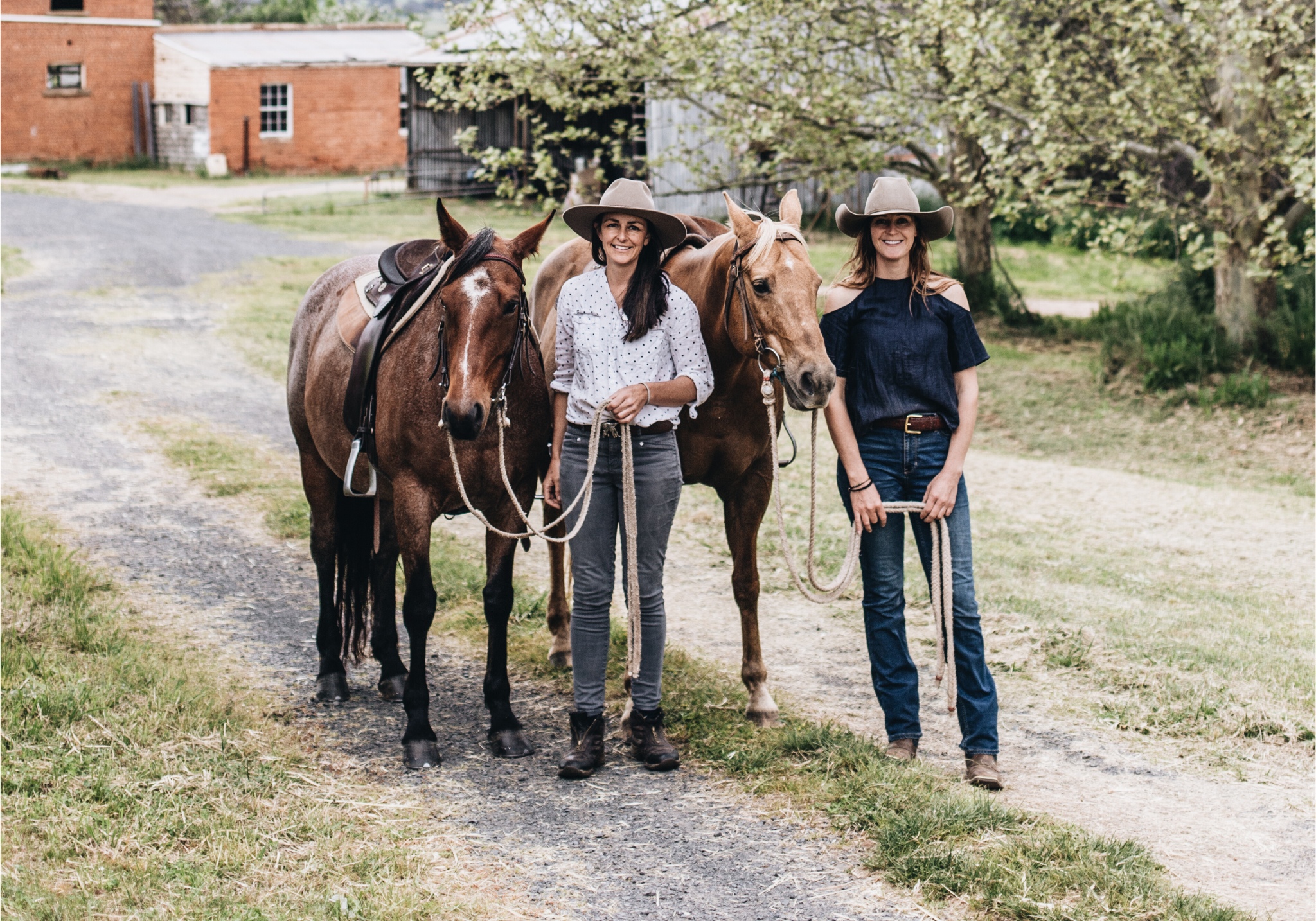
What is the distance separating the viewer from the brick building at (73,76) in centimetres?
3375

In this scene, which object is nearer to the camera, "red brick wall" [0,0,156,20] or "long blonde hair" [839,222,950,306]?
"long blonde hair" [839,222,950,306]

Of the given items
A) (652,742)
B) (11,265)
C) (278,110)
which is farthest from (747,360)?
(278,110)

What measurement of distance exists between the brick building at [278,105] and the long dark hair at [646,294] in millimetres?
31254

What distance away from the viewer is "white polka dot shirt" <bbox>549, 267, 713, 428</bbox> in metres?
4.24

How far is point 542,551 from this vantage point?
7.75m

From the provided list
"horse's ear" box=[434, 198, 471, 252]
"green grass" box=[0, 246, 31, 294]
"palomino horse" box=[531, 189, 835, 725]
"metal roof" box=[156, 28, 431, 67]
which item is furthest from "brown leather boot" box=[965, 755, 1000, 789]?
"metal roof" box=[156, 28, 431, 67]

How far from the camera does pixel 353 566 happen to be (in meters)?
5.45

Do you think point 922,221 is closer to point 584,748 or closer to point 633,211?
point 633,211

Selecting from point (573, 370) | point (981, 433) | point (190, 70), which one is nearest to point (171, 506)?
point (573, 370)

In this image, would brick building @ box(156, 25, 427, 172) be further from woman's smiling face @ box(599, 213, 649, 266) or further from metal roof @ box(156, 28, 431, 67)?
woman's smiling face @ box(599, 213, 649, 266)

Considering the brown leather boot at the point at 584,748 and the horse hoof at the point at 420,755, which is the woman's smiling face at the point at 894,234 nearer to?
the brown leather boot at the point at 584,748

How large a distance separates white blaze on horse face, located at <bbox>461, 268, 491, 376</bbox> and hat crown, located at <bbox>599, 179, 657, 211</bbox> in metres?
0.48

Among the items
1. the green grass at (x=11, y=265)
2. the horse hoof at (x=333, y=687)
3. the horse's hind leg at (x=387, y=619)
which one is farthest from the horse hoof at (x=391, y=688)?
the green grass at (x=11, y=265)

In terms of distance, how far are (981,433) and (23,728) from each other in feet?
32.0
